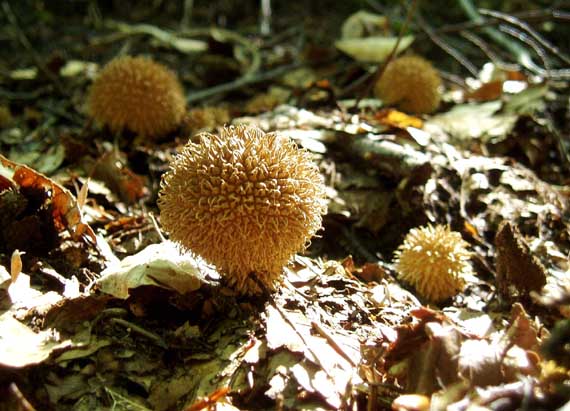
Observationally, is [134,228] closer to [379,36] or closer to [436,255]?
[436,255]

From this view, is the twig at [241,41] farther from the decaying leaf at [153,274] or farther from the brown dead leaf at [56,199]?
the decaying leaf at [153,274]

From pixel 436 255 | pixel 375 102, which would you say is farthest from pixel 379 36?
pixel 436 255

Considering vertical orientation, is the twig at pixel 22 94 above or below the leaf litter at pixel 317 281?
below

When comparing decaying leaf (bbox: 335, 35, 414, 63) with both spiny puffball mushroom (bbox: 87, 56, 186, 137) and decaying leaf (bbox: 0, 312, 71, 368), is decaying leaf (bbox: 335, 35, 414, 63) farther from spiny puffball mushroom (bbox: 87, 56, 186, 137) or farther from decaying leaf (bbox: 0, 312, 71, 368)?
decaying leaf (bbox: 0, 312, 71, 368)

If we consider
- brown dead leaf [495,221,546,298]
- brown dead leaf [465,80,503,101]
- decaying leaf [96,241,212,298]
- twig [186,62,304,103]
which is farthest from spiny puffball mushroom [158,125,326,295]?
brown dead leaf [465,80,503,101]

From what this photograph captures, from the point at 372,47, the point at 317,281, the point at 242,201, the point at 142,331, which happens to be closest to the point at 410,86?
the point at 372,47

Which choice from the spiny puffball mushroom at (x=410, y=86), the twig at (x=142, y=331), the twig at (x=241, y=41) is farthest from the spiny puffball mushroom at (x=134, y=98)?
the twig at (x=142, y=331)
